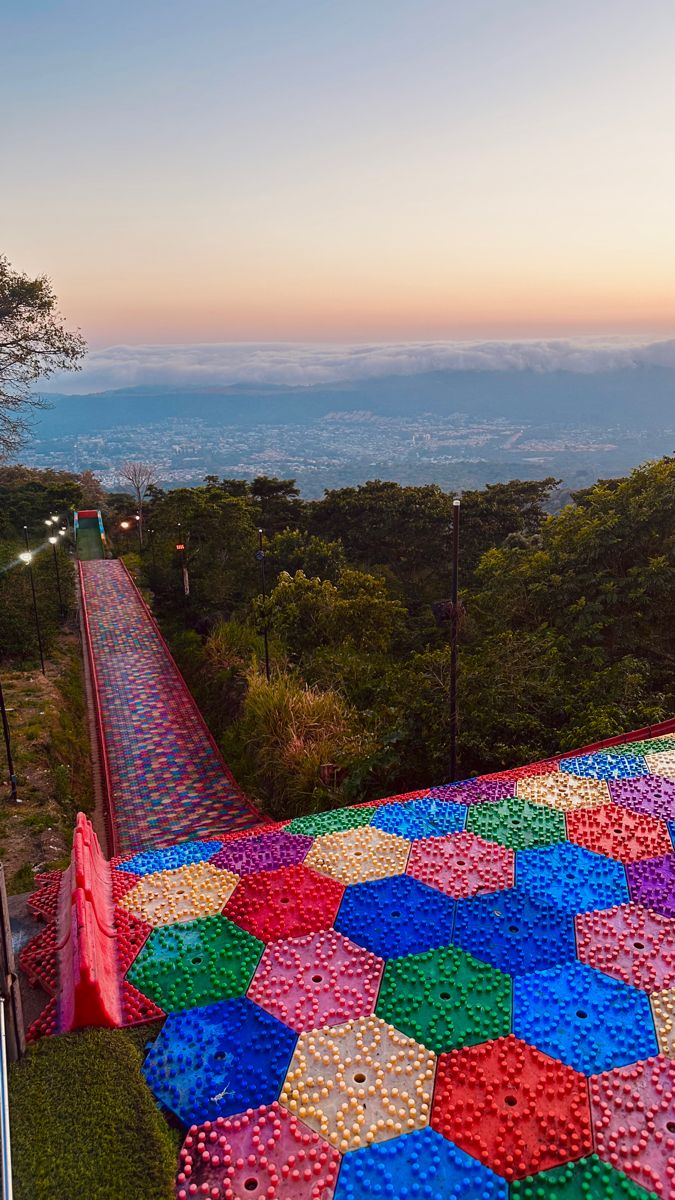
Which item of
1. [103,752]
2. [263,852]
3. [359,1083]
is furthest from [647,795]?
[103,752]

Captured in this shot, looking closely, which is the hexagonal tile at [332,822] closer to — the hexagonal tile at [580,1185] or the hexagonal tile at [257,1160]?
the hexagonal tile at [257,1160]

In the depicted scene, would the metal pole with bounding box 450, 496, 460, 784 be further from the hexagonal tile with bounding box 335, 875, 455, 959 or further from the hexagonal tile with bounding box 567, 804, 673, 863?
the hexagonal tile with bounding box 335, 875, 455, 959

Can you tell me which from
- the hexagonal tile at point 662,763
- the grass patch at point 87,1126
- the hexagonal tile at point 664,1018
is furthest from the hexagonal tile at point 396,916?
the hexagonal tile at point 662,763

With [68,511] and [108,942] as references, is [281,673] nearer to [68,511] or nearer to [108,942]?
[108,942]

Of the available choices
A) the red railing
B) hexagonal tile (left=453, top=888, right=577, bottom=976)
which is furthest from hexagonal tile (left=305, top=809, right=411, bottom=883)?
the red railing

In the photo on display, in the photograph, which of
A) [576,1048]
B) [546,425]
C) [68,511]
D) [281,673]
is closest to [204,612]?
[281,673]

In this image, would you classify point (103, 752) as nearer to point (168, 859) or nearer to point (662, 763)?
point (168, 859)
